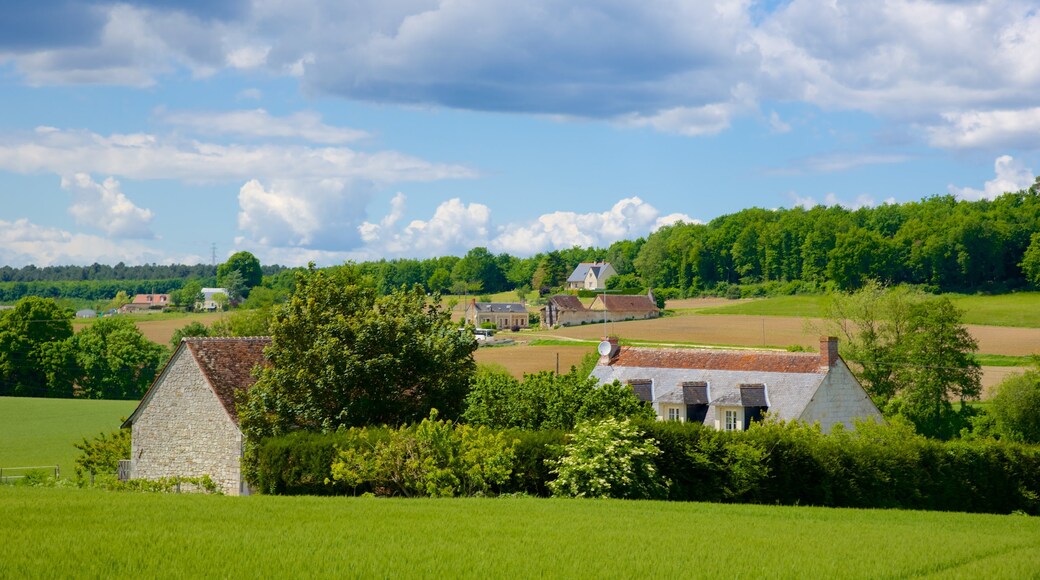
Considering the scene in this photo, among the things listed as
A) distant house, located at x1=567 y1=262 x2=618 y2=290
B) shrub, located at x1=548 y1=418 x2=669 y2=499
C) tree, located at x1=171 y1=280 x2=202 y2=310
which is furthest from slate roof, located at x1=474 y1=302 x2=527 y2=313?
shrub, located at x1=548 y1=418 x2=669 y2=499

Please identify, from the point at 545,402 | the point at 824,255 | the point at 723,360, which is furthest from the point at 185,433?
the point at 824,255

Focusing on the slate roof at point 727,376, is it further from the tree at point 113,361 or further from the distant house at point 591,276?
the distant house at point 591,276

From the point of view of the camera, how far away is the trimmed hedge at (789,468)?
24500mm

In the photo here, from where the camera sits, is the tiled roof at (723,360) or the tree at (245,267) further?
the tree at (245,267)

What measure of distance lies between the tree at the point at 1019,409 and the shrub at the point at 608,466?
3878 centimetres

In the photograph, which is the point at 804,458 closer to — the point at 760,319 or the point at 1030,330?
the point at 1030,330

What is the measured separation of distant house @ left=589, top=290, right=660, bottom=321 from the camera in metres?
126

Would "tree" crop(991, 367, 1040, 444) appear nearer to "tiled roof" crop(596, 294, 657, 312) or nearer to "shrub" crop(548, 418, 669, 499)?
"shrub" crop(548, 418, 669, 499)

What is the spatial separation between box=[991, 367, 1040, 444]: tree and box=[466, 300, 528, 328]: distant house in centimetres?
8096

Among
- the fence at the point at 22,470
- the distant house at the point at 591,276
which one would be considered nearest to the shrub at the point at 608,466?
the fence at the point at 22,470

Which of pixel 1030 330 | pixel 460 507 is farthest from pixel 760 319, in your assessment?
pixel 460 507

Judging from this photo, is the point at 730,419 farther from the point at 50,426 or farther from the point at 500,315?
the point at 500,315

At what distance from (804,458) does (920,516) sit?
12.8 ft

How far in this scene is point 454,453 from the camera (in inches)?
912
